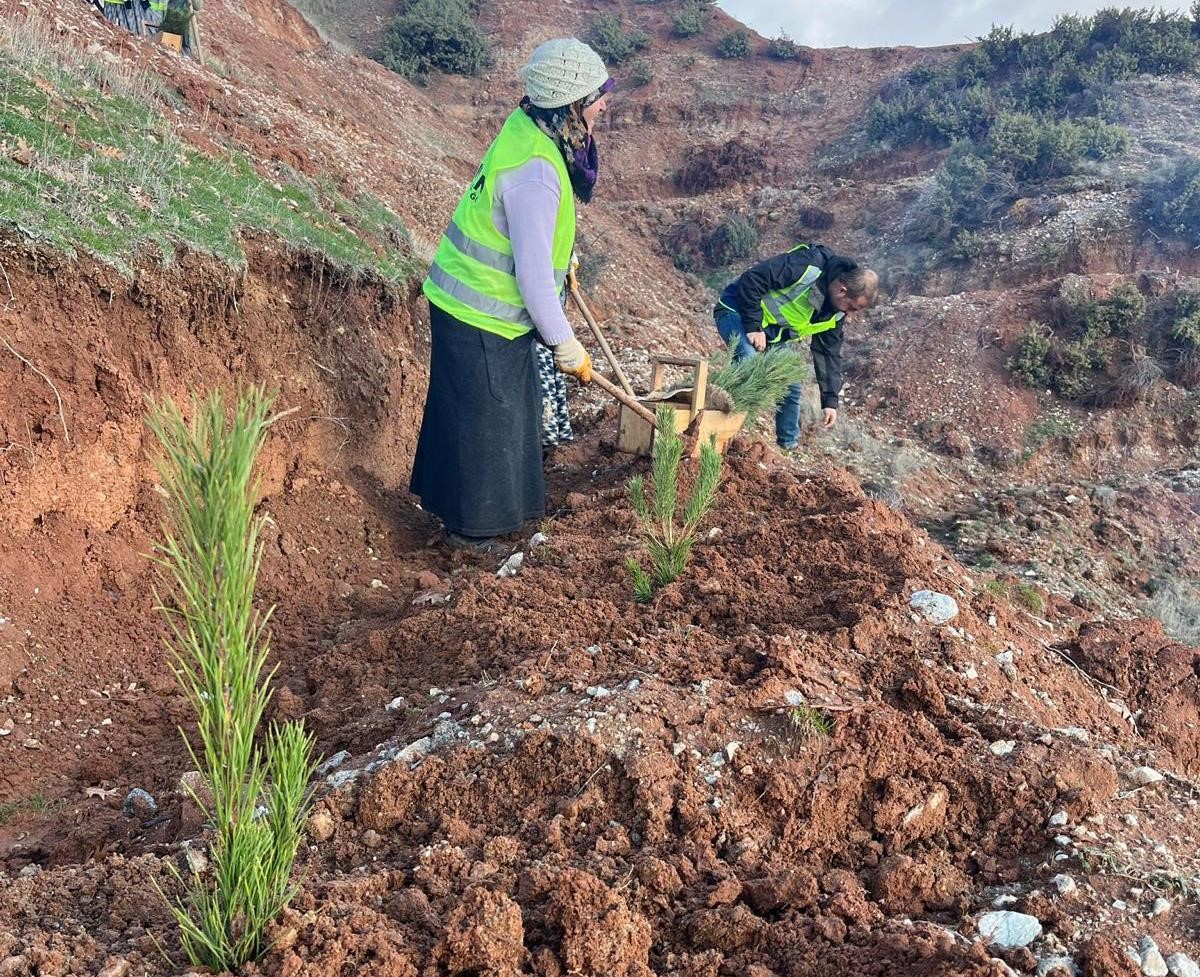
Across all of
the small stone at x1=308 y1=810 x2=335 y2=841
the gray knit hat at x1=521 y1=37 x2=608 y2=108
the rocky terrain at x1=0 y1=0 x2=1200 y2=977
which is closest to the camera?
the rocky terrain at x1=0 y1=0 x2=1200 y2=977

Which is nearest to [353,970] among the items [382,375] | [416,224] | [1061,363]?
[382,375]

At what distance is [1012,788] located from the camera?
2.25 m

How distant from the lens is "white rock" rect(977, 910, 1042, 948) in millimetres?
1804

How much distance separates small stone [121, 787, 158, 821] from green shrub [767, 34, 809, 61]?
2169cm

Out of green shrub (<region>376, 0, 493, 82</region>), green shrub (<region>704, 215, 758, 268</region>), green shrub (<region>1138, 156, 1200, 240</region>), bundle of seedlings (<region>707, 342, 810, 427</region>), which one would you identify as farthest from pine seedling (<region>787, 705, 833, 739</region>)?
green shrub (<region>376, 0, 493, 82</region>)

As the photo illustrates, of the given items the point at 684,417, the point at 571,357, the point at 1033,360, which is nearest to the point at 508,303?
the point at 571,357

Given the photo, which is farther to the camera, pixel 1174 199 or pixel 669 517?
pixel 1174 199

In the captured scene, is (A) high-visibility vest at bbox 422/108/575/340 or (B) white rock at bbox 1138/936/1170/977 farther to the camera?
Result: (A) high-visibility vest at bbox 422/108/575/340

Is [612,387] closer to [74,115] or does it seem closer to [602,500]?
[602,500]

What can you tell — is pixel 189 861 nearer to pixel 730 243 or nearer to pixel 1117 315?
pixel 1117 315

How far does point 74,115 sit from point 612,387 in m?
3.22

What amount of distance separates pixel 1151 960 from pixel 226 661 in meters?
1.84

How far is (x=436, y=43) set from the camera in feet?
65.4

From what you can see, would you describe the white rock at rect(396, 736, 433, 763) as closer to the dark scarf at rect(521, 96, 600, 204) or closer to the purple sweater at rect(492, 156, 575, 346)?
the purple sweater at rect(492, 156, 575, 346)
